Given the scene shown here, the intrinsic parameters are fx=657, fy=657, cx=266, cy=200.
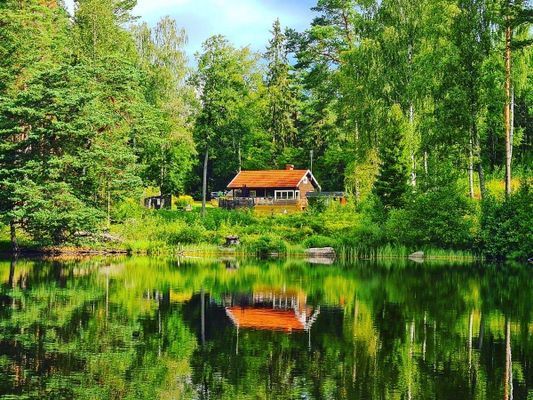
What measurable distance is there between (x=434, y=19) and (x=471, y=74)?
460 centimetres

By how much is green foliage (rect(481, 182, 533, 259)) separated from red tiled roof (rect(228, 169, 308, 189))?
95.5 ft

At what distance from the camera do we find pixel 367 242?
141ft

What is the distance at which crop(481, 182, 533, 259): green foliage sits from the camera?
1490 inches

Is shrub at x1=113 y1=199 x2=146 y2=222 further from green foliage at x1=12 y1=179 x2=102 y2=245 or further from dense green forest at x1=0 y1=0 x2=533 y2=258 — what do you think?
green foliage at x1=12 y1=179 x2=102 y2=245

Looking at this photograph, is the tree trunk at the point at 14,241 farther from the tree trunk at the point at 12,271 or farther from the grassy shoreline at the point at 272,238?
the tree trunk at the point at 12,271

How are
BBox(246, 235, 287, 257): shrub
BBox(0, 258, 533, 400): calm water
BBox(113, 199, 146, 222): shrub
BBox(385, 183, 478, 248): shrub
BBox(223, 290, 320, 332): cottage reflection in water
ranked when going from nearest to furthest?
BBox(0, 258, 533, 400): calm water → BBox(223, 290, 320, 332): cottage reflection in water → BBox(385, 183, 478, 248): shrub → BBox(246, 235, 287, 257): shrub → BBox(113, 199, 146, 222): shrub

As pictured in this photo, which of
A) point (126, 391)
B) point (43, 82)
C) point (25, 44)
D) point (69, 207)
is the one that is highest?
point (25, 44)

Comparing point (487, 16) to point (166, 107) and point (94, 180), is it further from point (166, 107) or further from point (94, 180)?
point (166, 107)

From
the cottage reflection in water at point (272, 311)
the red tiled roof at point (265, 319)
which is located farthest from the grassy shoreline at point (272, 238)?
the red tiled roof at point (265, 319)

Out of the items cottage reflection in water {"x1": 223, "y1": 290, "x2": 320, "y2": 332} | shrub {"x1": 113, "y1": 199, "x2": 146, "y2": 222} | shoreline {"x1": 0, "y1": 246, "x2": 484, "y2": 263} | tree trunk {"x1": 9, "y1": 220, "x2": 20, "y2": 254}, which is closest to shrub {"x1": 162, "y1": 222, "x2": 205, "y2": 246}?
shoreline {"x1": 0, "y1": 246, "x2": 484, "y2": 263}

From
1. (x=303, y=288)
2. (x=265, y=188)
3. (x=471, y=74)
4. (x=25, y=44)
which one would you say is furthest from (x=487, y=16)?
(x=265, y=188)

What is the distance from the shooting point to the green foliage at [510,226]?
37844 millimetres

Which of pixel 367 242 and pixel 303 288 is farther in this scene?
pixel 367 242

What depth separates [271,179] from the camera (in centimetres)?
6844
